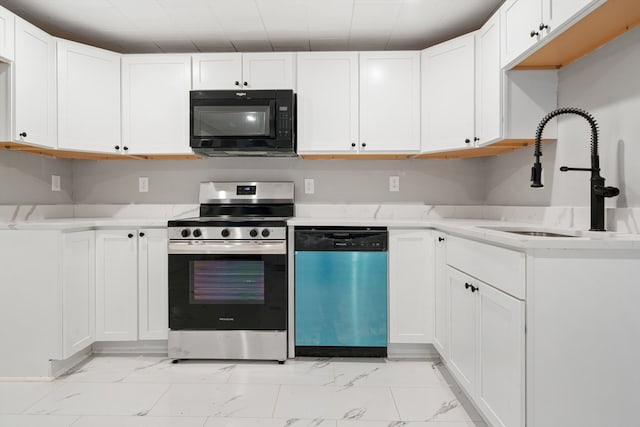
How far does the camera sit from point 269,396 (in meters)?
1.98

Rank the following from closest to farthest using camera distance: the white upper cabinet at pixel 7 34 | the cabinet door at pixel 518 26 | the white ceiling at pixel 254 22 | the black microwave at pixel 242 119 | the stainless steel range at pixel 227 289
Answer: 1. the cabinet door at pixel 518 26
2. the white upper cabinet at pixel 7 34
3. the white ceiling at pixel 254 22
4. the stainless steel range at pixel 227 289
5. the black microwave at pixel 242 119

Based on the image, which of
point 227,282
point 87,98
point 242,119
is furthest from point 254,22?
point 227,282

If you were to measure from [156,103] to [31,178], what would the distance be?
3.41 feet

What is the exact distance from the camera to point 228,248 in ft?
7.91

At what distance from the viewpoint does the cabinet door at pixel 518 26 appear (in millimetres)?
1709

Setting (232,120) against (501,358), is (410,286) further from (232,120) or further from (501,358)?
(232,120)

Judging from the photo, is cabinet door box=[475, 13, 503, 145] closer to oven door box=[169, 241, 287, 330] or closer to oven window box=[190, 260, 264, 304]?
oven door box=[169, 241, 287, 330]

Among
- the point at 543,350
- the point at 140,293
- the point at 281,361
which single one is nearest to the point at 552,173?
the point at 543,350

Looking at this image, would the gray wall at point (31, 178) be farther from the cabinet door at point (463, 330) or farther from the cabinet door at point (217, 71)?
the cabinet door at point (463, 330)

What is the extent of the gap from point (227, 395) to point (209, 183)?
165cm

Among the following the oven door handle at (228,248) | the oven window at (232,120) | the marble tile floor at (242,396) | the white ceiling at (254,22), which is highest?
the white ceiling at (254,22)

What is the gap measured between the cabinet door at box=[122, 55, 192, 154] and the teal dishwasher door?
1.35 meters

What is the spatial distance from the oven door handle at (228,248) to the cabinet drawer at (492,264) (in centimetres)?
110

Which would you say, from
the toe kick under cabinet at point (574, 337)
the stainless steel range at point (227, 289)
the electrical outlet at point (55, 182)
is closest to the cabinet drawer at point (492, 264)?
the toe kick under cabinet at point (574, 337)
